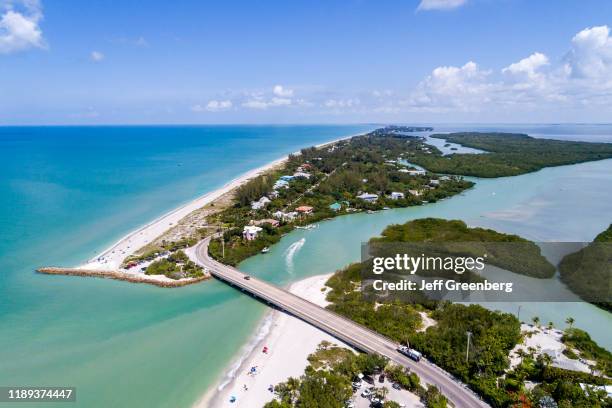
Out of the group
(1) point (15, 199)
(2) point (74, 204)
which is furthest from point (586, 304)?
(1) point (15, 199)

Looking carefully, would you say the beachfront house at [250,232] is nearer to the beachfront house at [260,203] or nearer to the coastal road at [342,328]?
the coastal road at [342,328]

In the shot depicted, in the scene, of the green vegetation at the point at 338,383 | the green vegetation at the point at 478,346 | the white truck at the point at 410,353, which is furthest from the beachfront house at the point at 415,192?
the green vegetation at the point at 338,383

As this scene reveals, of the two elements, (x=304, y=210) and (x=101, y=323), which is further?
(x=304, y=210)

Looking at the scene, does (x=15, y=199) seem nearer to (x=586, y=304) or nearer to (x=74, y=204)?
(x=74, y=204)

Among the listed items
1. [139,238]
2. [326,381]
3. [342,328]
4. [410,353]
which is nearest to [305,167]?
[139,238]

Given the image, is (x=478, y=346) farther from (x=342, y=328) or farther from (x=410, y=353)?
(x=342, y=328)

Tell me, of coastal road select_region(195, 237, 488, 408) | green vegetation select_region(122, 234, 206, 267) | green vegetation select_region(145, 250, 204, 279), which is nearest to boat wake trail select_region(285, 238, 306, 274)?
coastal road select_region(195, 237, 488, 408)
